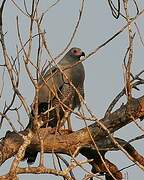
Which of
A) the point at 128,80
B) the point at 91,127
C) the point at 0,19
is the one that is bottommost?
the point at 128,80

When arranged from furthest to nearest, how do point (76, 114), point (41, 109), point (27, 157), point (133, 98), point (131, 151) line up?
point (41, 109), point (27, 157), point (131, 151), point (133, 98), point (76, 114)

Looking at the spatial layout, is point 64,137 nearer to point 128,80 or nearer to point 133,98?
point 133,98

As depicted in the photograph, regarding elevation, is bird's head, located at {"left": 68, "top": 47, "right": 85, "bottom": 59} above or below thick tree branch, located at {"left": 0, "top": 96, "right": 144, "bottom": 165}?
above

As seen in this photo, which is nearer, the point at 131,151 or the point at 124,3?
the point at 124,3

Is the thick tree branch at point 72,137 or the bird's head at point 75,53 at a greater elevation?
the bird's head at point 75,53

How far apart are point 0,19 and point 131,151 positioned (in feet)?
5.78

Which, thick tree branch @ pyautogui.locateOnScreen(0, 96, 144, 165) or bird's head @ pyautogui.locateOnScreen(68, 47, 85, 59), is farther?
bird's head @ pyautogui.locateOnScreen(68, 47, 85, 59)

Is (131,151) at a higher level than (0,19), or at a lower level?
lower

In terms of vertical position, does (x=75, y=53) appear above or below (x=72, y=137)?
above

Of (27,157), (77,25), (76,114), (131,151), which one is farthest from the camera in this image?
(27,157)

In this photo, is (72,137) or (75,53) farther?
(75,53)

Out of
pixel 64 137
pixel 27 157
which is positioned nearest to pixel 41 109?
pixel 27 157

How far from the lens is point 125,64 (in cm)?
385

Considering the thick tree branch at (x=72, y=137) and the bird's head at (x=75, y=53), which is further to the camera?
the bird's head at (x=75, y=53)
